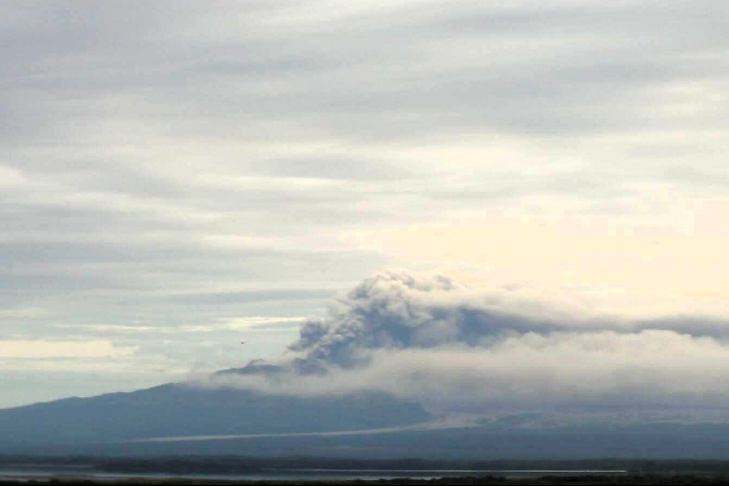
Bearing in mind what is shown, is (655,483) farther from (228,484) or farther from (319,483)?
(228,484)

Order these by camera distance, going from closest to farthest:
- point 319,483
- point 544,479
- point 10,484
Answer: point 10,484, point 319,483, point 544,479

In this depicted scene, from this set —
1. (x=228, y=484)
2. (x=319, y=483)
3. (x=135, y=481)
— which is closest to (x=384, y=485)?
(x=319, y=483)

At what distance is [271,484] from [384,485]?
13988 millimetres

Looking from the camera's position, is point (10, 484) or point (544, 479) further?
point (544, 479)

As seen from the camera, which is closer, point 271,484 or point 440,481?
point 271,484

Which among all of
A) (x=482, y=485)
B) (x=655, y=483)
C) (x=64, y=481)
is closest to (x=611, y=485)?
(x=655, y=483)

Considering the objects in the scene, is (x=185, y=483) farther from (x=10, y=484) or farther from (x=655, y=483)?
(x=655, y=483)

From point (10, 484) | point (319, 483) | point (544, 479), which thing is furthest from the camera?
point (544, 479)

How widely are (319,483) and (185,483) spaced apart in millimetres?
16604

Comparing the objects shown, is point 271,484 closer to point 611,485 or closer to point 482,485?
point 482,485

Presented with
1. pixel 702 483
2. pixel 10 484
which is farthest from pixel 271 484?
pixel 702 483

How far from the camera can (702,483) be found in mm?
163000

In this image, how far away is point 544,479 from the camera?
180 metres

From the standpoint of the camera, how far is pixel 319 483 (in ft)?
541
